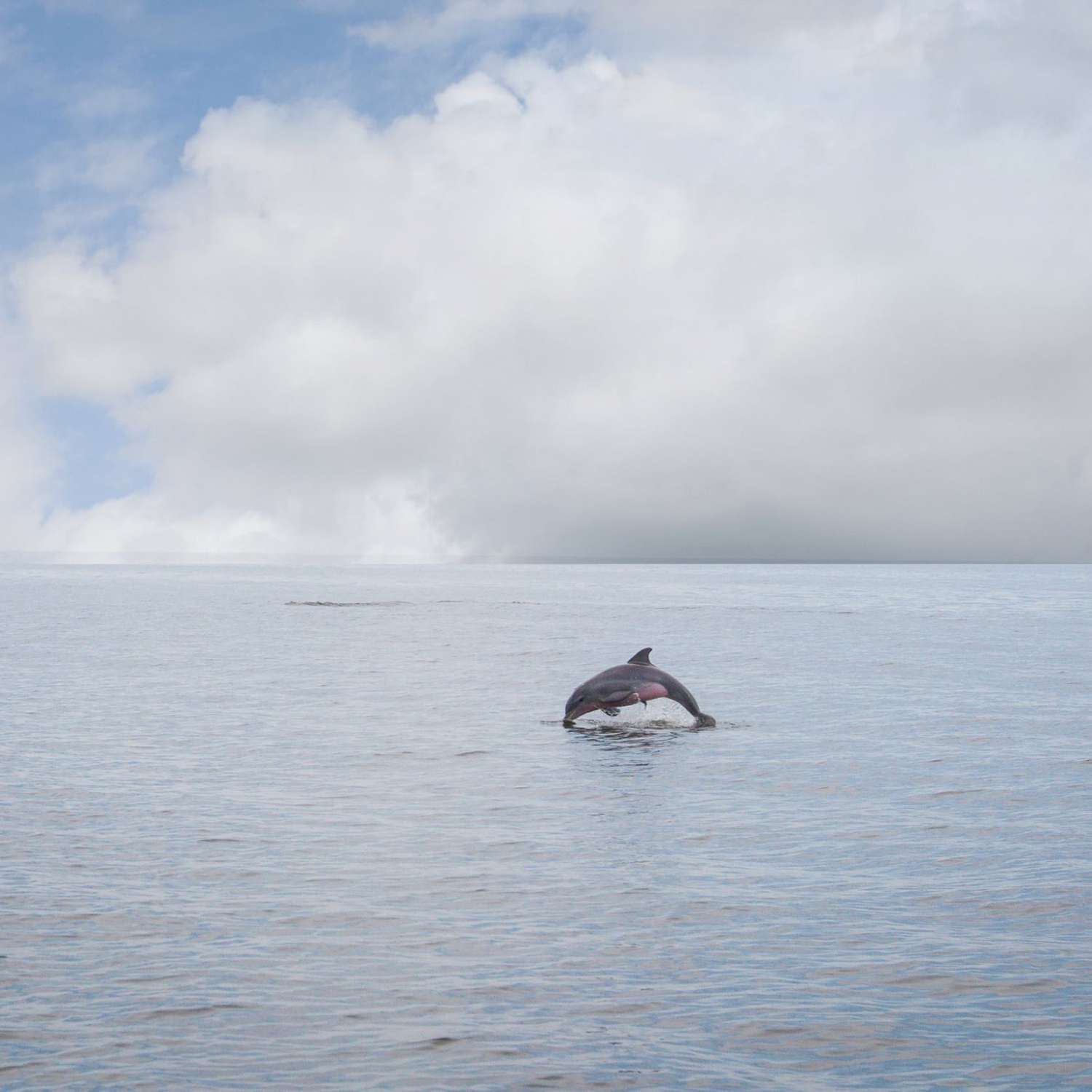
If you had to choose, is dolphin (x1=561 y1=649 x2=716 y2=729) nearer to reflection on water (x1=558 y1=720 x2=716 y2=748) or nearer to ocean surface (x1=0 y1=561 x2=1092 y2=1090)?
reflection on water (x1=558 y1=720 x2=716 y2=748)

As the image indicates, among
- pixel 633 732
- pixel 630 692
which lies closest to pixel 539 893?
pixel 633 732

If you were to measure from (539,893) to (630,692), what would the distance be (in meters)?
15.6

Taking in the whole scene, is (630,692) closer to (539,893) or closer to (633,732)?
(633,732)

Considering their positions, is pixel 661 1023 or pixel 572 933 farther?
pixel 572 933

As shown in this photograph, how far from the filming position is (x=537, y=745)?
2609 centimetres

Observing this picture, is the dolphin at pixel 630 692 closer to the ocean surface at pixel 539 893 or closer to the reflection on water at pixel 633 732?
the reflection on water at pixel 633 732

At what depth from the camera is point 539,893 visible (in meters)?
14.0

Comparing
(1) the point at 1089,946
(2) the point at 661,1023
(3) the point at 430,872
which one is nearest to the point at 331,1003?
(2) the point at 661,1023

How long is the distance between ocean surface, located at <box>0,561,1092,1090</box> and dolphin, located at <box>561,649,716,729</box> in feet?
2.20

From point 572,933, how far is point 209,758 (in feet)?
42.7

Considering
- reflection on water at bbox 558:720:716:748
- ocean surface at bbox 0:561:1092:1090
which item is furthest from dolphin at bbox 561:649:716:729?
ocean surface at bbox 0:561:1092:1090

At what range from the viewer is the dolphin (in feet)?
96.3

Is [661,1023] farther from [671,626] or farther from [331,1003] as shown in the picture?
[671,626]

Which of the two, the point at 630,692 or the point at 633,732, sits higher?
the point at 630,692
